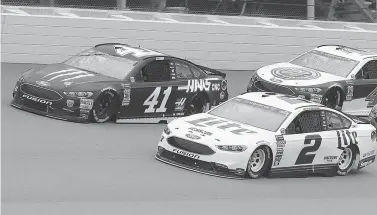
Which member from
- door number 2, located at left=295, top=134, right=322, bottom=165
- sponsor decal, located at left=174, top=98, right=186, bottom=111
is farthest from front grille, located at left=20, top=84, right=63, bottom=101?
door number 2, located at left=295, top=134, right=322, bottom=165

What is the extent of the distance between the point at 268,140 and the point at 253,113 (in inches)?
41.2

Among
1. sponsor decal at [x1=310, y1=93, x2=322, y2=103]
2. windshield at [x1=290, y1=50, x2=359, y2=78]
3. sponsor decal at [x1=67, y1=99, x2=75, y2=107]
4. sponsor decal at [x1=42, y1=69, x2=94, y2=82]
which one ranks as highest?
sponsor decal at [x1=42, y1=69, x2=94, y2=82]

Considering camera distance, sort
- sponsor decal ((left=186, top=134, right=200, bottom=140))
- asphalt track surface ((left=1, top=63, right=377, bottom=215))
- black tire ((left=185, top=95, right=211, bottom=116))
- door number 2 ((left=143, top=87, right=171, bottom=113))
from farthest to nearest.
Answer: black tire ((left=185, top=95, right=211, bottom=116)) → door number 2 ((left=143, top=87, right=171, bottom=113)) → sponsor decal ((left=186, top=134, right=200, bottom=140)) → asphalt track surface ((left=1, top=63, right=377, bottom=215))

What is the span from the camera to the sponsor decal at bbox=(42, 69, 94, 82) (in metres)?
18.0

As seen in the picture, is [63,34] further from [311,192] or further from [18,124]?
[311,192]

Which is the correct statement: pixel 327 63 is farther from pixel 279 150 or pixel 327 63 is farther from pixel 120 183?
pixel 120 183

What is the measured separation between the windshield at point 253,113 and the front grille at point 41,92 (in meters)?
2.95

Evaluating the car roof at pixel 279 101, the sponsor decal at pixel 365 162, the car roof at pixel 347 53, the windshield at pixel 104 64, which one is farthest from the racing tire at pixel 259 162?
the car roof at pixel 347 53

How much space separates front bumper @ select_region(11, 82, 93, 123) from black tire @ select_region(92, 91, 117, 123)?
198 mm

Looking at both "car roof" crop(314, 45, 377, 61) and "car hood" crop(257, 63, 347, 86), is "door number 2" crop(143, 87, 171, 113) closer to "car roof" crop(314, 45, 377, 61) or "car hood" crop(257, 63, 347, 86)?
"car hood" crop(257, 63, 347, 86)

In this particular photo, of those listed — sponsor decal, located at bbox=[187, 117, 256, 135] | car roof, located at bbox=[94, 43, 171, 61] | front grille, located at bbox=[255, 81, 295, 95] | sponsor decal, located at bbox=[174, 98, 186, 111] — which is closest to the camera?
sponsor decal, located at bbox=[187, 117, 256, 135]

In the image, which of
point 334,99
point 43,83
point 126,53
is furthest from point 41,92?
point 334,99

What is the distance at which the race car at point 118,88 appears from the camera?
17703mm

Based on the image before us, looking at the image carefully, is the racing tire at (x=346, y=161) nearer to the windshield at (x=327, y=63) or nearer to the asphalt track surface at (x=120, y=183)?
the asphalt track surface at (x=120, y=183)
